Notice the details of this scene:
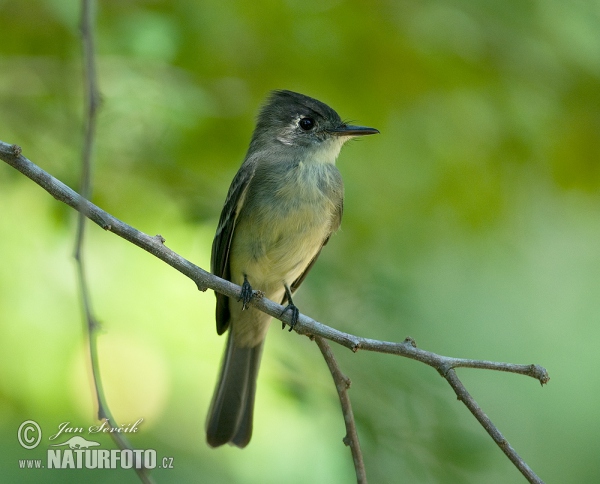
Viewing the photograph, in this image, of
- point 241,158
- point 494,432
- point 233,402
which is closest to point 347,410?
point 494,432

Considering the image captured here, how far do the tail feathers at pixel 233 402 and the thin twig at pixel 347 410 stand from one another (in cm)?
109

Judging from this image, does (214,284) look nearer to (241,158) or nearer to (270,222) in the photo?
(270,222)

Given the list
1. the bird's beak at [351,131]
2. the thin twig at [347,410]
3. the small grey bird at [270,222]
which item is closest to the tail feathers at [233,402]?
the small grey bird at [270,222]

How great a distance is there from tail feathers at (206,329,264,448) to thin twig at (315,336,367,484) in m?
1.09

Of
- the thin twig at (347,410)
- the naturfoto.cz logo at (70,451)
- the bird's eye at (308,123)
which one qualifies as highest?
the bird's eye at (308,123)

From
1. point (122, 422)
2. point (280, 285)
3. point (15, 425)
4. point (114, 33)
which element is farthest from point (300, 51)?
point (15, 425)

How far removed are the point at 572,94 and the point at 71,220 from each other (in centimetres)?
276

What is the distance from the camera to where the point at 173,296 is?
14.3 ft

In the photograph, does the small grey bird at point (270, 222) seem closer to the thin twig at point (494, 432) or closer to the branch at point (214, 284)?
the branch at point (214, 284)

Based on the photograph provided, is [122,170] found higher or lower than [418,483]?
higher

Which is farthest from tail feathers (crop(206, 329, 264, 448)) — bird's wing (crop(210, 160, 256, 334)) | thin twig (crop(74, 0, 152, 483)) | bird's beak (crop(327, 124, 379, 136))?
thin twig (crop(74, 0, 152, 483))

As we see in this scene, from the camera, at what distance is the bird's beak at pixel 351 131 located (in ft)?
13.2

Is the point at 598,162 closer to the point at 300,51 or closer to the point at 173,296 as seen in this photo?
the point at 300,51

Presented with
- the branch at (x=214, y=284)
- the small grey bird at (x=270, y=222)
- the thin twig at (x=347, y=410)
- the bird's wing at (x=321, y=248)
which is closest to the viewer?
the branch at (x=214, y=284)
